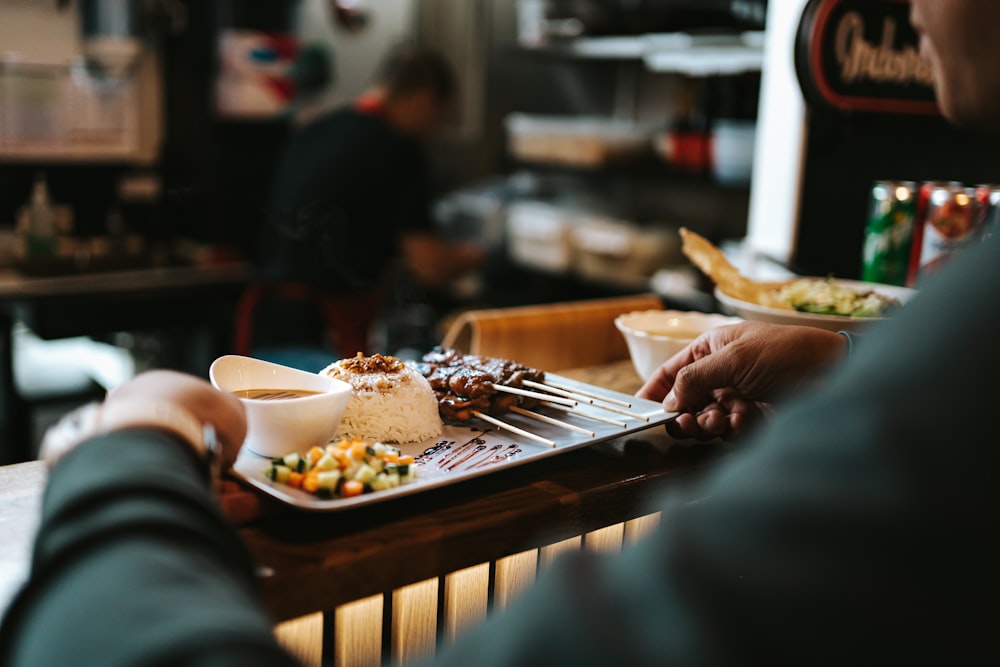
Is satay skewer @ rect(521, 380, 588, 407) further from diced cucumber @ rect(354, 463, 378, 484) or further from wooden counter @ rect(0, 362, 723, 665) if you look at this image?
diced cucumber @ rect(354, 463, 378, 484)

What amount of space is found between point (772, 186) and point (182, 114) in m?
A: 3.58

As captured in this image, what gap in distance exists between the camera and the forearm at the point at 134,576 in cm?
53

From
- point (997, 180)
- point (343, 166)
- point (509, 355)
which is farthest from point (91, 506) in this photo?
point (343, 166)

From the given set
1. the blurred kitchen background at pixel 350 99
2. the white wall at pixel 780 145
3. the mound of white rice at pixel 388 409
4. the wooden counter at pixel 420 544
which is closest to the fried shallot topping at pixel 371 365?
the mound of white rice at pixel 388 409

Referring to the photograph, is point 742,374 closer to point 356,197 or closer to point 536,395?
point 536,395

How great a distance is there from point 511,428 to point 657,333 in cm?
57

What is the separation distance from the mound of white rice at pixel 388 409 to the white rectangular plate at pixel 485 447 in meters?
0.02

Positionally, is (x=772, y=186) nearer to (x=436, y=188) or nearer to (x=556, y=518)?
(x=556, y=518)

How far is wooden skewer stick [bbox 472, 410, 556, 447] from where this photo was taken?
1.14 metres

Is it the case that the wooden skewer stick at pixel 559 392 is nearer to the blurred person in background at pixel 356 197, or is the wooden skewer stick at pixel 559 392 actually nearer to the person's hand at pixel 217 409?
the person's hand at pixel 217 409

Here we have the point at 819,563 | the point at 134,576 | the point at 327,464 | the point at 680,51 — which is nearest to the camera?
the point at 819,563

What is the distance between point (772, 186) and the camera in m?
3.06

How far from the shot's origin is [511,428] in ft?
3.85

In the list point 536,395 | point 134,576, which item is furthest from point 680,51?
point 134,576
